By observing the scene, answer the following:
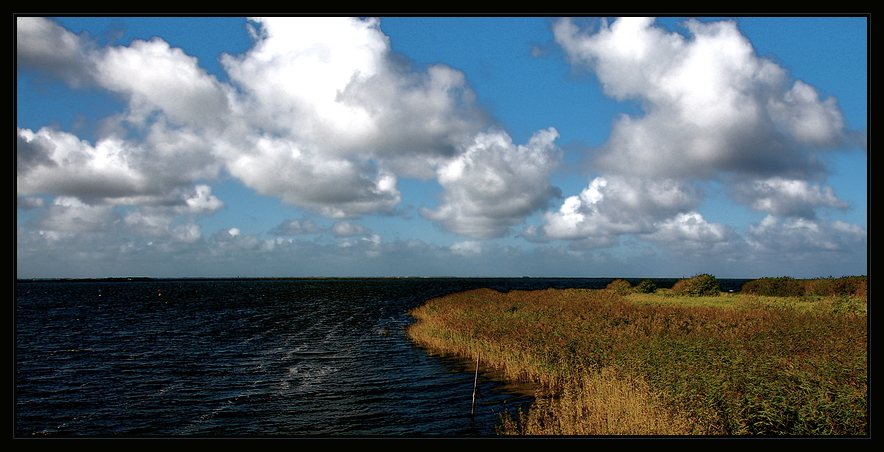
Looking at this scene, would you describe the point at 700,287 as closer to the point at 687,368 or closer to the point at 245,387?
the point at 687,368

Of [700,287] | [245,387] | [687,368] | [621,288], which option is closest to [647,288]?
[621,288]

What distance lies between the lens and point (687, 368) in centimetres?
1830

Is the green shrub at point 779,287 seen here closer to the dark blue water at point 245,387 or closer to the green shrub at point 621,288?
the green shrub at point 621,288

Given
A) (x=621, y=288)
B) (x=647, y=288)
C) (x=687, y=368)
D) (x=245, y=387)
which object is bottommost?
(x=245, y=387)

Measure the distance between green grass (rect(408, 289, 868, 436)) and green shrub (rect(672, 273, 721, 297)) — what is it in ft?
59.1

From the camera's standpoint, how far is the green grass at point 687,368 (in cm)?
1379

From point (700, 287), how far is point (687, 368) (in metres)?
42.4

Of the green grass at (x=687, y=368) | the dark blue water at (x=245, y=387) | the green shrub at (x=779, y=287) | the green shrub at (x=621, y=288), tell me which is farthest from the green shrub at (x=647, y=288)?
the dark blue water at (x=245, y=387)

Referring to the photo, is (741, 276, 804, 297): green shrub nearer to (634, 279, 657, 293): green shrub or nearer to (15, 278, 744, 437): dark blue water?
(634, 279, 657, 293): green shrub
